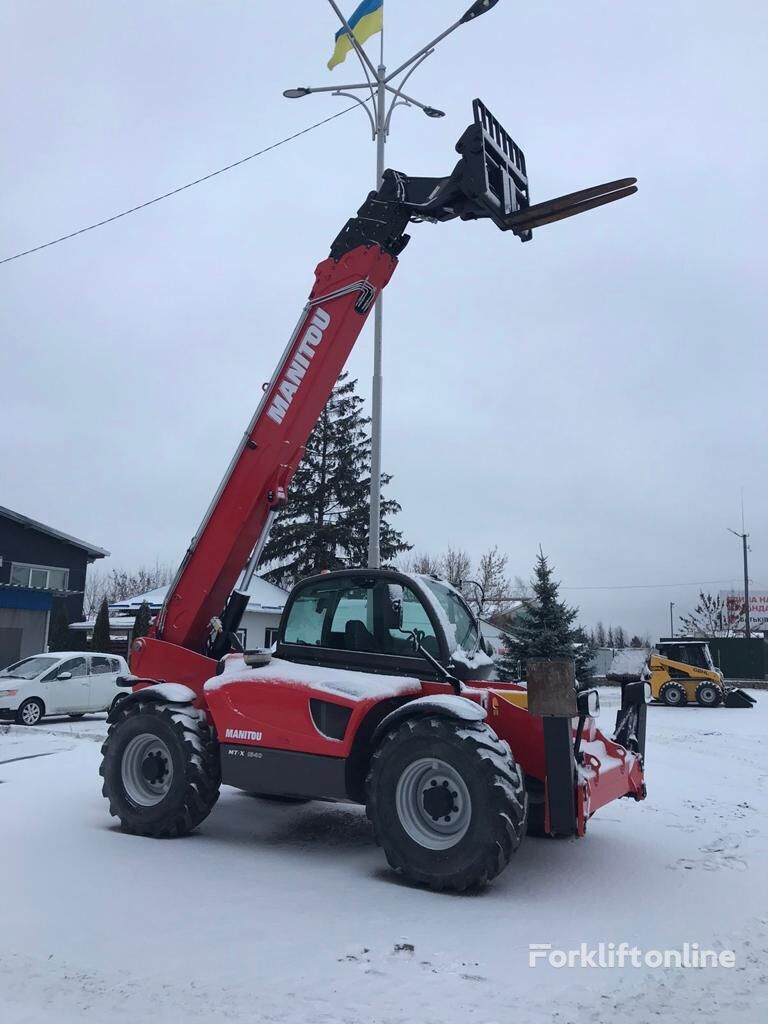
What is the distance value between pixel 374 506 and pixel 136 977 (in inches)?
368

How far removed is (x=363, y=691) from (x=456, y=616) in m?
1.47

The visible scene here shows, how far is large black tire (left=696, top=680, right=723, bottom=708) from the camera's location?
26453 millimetres

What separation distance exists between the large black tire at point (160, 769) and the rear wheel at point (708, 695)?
2267 centimetres

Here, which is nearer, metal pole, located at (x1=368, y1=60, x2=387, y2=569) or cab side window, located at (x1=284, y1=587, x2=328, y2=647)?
cab side window, located at (x1=284, y1=587, x2=328, y2=647)

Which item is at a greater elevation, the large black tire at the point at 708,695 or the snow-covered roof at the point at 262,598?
the snow-covered roof at the point at 262,598

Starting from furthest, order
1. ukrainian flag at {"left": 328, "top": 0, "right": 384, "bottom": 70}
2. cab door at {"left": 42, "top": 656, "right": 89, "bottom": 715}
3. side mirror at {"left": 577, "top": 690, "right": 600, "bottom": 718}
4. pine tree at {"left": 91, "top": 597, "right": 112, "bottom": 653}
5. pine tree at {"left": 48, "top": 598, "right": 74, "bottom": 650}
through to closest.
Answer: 1. pine tree at {"left": 48, "top": 598, "right": 74, "bottom": 650}
2. pine tree at {"left": 91, "top": 597, "right": 112, "bottom": 653}
3. cab door at {"left": 42, "top": 656, "right": 89, "bottom": 715}
4. ukrainian flag at {"left": 328, "top": 0, "right": 384, "bottom": 70}
5. side mirror at {"left": 577, "top": 690, "right": 600, "bottom": 718}

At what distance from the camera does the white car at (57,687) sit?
57.1ft

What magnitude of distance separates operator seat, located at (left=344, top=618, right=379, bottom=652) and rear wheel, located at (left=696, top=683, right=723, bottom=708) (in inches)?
883

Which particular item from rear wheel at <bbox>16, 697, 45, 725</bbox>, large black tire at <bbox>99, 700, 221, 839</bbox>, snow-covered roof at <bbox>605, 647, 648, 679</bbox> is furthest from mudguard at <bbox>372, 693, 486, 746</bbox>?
rear wheel at <bbox>16, 697, 45, 725</bbox>

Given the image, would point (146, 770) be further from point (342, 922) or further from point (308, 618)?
point (342, 922)

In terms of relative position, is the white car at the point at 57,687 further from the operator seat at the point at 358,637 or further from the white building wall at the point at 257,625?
the white building wall at the point at 257,625

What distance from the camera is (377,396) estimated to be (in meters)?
13.5

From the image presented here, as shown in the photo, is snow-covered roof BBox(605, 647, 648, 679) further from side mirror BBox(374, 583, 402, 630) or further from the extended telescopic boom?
the extended telescopic boom

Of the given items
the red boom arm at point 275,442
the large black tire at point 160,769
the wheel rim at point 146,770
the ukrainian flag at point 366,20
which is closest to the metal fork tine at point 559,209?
the red boom arm at point 275,442
